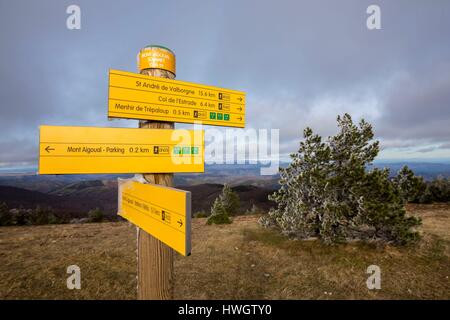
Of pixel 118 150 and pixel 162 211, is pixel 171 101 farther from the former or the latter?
pixel 162 211

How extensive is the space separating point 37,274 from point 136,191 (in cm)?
553

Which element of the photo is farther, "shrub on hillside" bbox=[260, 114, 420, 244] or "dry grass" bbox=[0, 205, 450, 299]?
"shrub on hillside" bbox=[260, 114, 420, 244]

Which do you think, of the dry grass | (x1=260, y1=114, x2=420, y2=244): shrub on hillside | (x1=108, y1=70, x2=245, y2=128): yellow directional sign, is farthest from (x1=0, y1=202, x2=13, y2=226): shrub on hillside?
(x1=108, y1=70, x2=245, y2=128): yellow directional sign

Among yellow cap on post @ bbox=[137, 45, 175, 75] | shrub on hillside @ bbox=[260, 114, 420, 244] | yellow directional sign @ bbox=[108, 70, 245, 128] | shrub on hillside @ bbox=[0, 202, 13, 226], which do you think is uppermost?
yellow cap on post @ bbox=[137, 45, 175, 75]

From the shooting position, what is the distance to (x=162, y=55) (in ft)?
7.63

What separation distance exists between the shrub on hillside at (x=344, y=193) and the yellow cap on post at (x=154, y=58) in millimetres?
5183

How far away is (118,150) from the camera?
2.03 meters

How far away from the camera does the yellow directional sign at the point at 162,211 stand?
1501 millimetres

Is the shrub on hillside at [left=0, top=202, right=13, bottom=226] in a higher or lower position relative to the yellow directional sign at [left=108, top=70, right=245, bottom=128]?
lower

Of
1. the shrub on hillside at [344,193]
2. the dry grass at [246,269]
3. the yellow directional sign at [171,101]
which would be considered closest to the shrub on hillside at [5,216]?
the dry grass at [246,269]

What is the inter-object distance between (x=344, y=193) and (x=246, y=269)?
3.59 meters

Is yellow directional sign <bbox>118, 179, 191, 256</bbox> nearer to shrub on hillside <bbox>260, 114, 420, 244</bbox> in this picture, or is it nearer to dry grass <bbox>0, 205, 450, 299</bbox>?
dry grass <bbox>0, 205, 450, 299</bbox>

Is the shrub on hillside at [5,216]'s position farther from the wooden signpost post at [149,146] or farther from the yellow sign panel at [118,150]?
the yellow sign panel at [118,150]

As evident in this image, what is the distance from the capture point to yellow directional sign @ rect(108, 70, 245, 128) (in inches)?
82.2
